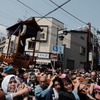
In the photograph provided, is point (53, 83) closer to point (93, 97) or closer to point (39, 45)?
point (93, 97)

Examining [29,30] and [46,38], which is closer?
[29,30]

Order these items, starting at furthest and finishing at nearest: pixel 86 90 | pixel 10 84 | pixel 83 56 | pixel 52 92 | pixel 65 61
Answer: pixel 83 56
pixel 65 61
pixel 52 92
pixel 86 90
pixel 10 84

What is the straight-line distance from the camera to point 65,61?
19359 millimetres

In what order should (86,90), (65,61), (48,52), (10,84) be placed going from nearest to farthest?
(10,84), (86,90), (48,52), (65,61)

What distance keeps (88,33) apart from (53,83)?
78.4ft

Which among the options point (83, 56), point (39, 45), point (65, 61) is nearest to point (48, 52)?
point (39, 45)

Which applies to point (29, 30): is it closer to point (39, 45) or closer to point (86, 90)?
point (86, 90)

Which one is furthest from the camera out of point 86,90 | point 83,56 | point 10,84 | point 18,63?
point 83,56

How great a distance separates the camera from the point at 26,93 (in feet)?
5.77

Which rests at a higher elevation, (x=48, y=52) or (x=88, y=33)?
(x=88, y=33)

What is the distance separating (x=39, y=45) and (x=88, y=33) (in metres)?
11.9

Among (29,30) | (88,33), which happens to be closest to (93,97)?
(29,30)

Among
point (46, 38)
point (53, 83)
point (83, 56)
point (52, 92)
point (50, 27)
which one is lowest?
point (52, 92)

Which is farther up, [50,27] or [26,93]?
[50,27]
